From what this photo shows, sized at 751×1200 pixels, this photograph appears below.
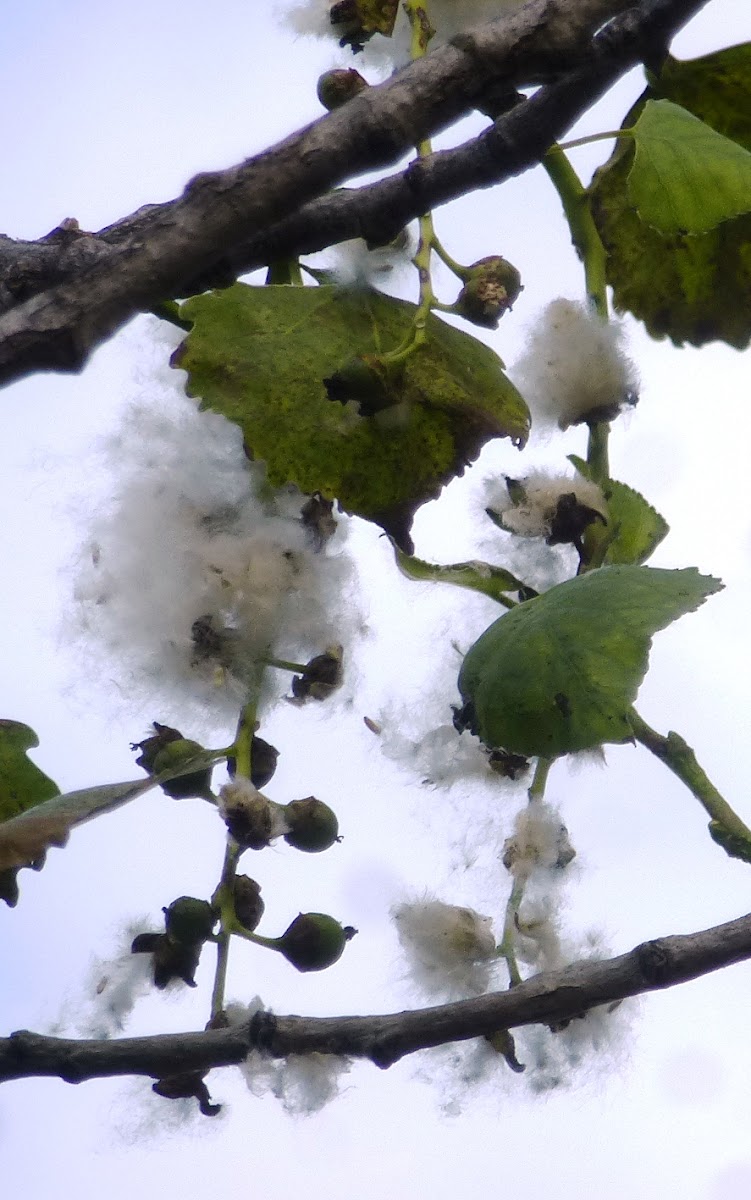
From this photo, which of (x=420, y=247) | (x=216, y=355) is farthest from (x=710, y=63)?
(x=216, y=355)

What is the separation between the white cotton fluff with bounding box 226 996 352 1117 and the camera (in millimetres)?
1124

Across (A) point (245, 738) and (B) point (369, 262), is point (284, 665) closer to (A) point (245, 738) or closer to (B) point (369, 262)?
(A) point (245, 738)

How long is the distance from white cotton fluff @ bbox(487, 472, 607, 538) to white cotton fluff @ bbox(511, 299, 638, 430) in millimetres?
119

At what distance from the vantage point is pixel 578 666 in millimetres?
903

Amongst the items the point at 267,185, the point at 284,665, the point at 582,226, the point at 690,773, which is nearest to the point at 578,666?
the point at 690,773

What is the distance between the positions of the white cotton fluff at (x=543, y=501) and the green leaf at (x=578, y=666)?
0.16 metres

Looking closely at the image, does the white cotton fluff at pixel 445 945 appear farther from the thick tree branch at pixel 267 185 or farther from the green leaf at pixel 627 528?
the thick tree branch at pixel 267 185

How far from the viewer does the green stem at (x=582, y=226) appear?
46.9 inches

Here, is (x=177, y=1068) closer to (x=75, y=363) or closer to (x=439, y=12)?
(x=75, y=363)

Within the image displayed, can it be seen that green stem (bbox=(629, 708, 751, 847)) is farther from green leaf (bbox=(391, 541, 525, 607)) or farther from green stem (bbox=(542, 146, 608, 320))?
green stem (bbox=(542, 146, 608, 320))

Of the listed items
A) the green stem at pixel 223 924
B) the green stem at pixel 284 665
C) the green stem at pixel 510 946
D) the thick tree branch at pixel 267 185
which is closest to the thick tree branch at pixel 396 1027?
the green stem at pixel 223 924

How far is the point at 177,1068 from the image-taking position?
96cm

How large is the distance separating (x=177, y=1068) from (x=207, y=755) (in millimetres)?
235

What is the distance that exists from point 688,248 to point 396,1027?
2.66ft
